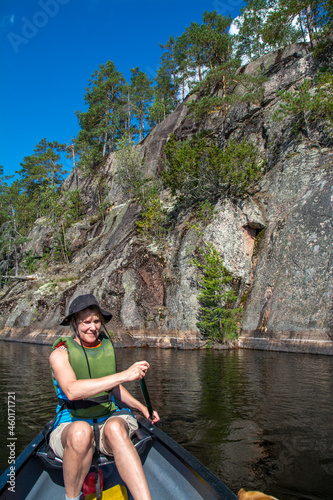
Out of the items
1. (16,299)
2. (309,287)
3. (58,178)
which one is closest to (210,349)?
(309,287)

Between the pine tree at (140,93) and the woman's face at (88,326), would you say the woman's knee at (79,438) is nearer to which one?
the woman's face at (88,326)

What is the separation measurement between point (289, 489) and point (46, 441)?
244cm

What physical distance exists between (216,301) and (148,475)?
14.2 meters

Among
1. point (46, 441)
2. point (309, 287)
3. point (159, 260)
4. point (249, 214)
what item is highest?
point (249, 214)

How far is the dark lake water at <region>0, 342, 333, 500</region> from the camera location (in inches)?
145

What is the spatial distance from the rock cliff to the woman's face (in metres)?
12.3

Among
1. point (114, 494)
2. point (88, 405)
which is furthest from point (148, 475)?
→ point (88, 405)

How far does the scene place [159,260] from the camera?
2084cm

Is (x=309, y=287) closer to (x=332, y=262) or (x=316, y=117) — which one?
(x=332, y=262)

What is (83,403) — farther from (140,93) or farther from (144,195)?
(140,93)

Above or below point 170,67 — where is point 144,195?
below

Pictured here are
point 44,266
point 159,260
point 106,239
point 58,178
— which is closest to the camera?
point 159,260

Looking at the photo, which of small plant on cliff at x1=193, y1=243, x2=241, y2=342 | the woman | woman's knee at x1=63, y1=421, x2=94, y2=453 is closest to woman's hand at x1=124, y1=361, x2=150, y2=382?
the woman

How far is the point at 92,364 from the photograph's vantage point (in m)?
3.04
